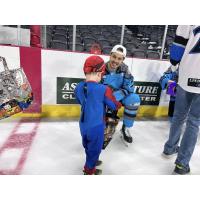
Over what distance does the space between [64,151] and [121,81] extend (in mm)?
904

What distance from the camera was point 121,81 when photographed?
2.51 metres

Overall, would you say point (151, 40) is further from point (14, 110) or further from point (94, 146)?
point (94, 146)

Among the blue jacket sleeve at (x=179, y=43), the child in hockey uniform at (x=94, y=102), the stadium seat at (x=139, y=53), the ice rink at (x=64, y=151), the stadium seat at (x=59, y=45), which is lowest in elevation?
the ice rink at (x=64, y=151)

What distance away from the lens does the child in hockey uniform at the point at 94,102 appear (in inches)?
67.9

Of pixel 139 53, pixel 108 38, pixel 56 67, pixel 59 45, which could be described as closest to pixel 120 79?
pixel 56 67

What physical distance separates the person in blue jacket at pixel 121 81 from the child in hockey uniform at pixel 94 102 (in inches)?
22.2

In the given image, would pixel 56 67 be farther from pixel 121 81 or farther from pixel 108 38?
pixel 108 38

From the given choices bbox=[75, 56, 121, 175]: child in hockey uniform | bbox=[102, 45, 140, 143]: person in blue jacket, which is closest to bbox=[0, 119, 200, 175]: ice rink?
bbox=[102, 45, 140, 143]: person in blue jacket

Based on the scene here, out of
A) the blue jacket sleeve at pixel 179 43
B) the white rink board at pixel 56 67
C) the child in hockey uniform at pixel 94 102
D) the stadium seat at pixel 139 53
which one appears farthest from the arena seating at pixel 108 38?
the child in hockey uniform at pixel 94 102

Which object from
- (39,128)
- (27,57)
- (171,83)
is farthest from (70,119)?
(171,83)

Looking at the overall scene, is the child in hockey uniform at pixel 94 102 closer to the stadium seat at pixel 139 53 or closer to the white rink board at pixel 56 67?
the white rink board at pixel 56 67

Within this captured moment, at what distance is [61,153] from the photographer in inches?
92.8

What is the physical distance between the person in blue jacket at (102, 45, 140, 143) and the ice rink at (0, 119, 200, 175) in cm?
26

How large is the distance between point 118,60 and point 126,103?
1.64ft
